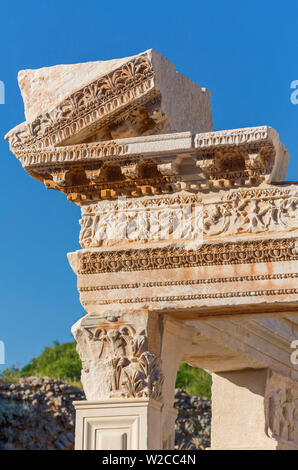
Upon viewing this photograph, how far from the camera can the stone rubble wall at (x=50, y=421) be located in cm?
2205

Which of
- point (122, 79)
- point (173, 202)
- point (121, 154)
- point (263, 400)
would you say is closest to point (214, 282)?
point (173, 202)

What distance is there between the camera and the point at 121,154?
7305 millimetres

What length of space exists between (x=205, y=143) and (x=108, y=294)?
4.70ft

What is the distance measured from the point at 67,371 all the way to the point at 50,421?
16.6 metres

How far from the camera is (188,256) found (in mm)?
7238

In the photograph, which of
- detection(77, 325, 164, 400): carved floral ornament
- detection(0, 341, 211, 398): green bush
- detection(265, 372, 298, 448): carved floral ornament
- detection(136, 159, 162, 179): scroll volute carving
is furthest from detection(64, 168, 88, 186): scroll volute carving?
detection(0, 341, 211, 398): green bush

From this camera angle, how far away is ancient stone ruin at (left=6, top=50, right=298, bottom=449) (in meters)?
7.08

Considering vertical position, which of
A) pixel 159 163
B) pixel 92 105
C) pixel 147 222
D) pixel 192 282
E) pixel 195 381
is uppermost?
pixel 195 381

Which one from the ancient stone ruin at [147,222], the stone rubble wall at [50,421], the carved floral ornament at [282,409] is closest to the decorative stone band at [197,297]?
the ancient stone ruin at [147,222]

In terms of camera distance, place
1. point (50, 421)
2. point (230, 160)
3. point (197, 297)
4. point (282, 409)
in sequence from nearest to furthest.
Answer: point (197, 297), point (230, 160), point (282, 409), point (50, 421)

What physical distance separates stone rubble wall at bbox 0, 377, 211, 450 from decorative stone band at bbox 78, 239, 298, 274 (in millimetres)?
15064

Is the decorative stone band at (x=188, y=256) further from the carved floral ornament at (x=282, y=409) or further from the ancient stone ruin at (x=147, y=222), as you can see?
the carved floral ornament at (x=282, y=409)

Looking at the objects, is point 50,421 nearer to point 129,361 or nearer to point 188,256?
point 129,361

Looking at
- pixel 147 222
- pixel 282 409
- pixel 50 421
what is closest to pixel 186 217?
pixel 147 222
